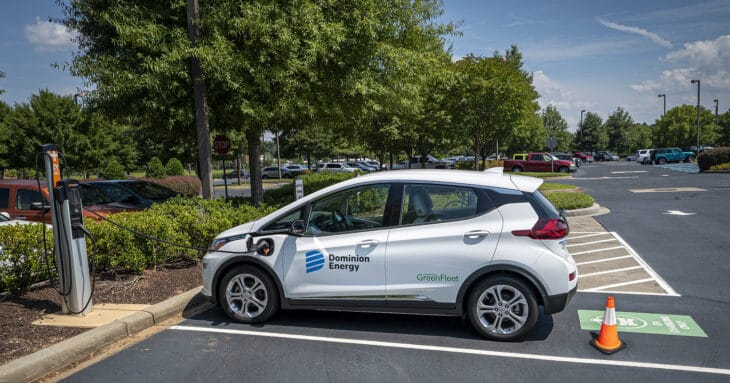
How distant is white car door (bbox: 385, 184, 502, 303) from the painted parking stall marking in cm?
281

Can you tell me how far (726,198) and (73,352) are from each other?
1994 cm

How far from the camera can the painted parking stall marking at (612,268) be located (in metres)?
6.73

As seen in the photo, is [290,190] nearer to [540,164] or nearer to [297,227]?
[297,227]

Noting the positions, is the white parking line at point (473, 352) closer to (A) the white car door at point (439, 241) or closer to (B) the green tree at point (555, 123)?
(A) the white car door at point (439, 241)

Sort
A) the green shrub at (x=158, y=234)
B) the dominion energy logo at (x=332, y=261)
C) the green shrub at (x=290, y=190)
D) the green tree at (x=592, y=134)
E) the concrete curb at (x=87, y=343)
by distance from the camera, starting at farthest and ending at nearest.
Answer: the green tree at (x=592, y=134) < the green shrub at (x=290, y=190) < the green shrub at (x=158, y=234) < the dominion energy logo at (x=332, y=261) < the concrete curb at (x=87, y=343)

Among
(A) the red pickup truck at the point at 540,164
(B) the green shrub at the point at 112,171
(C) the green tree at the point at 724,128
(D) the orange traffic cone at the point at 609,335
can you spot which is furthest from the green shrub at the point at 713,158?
(C) the green tree at the point at 724,128

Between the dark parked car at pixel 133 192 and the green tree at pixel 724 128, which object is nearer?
the dark parked car at pixel 133 192

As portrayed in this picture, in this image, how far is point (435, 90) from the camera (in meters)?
21.7

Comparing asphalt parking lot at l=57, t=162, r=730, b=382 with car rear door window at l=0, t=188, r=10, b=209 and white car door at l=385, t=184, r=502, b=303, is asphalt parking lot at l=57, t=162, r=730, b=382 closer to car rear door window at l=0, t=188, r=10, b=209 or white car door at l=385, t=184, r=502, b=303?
white car door at l=385, t=184, r=502, b=303

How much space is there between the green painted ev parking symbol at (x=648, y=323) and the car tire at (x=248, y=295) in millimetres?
3331

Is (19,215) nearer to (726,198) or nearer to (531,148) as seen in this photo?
(726,198)

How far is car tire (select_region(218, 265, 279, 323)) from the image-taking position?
5363mm

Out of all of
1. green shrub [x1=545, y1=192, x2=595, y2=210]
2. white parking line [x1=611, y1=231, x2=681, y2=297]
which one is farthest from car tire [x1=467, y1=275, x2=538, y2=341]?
green shrub [x1=545, y1=192, x2=595, y2=210]

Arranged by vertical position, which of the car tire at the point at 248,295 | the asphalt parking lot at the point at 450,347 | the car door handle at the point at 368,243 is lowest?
the asphalt parking lot at the point at 450,347
